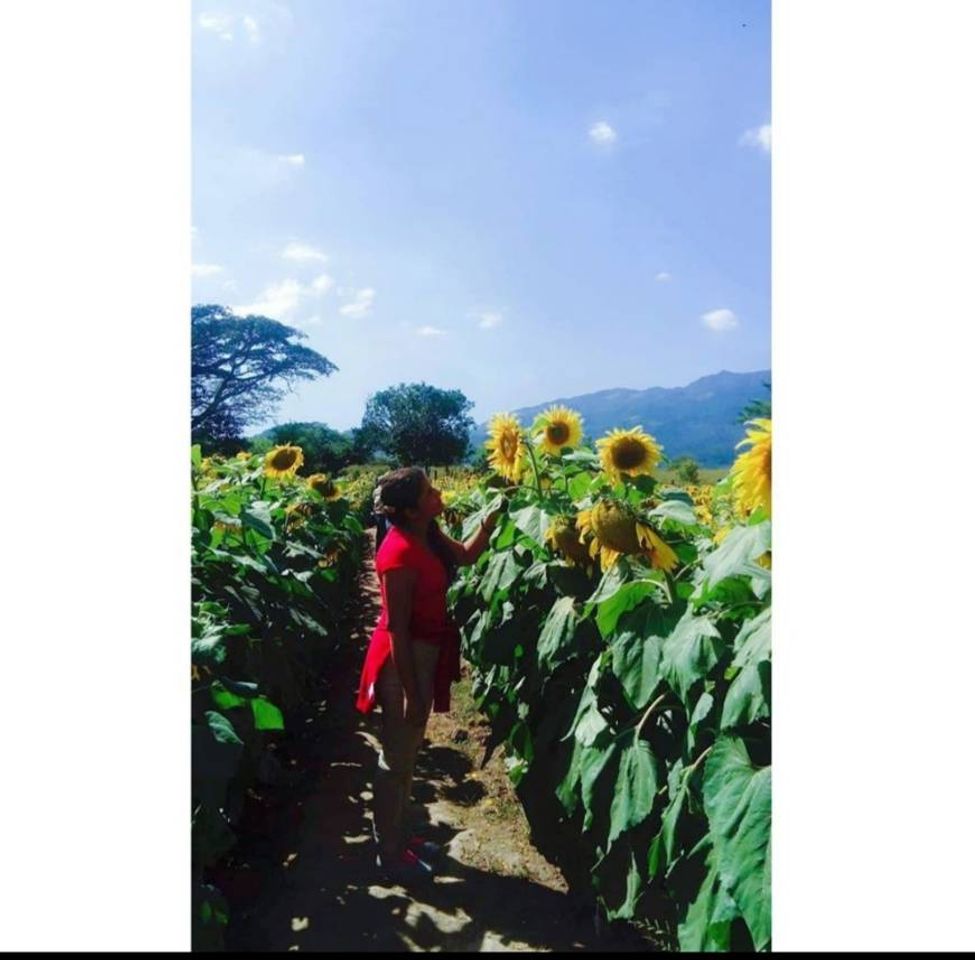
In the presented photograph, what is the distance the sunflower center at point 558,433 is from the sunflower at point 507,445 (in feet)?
0.37

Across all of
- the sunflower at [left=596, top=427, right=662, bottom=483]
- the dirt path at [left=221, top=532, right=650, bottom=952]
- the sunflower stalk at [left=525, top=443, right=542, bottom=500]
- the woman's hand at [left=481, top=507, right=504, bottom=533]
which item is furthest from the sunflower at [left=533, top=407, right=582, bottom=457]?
the dirt path at [left=221, top=532, right=650, bottom=952]

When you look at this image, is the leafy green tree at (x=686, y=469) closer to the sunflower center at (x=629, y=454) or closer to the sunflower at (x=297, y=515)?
the sunflower center at (x=629, y=454)

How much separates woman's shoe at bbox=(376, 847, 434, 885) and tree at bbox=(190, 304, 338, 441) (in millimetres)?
1508

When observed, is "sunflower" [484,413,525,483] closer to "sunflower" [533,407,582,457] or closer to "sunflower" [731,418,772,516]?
"sunflower" [533,407,582,457]

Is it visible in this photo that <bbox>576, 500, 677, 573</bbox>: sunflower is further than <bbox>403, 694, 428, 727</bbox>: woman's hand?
No

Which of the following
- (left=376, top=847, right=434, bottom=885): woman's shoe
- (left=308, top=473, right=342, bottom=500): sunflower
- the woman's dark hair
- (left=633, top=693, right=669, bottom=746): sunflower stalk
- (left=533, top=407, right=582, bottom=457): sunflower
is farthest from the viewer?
(left=308, top=473, right=342, bottom=500): sunflower

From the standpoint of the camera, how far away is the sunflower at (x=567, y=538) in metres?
2.65

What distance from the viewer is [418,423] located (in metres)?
2.00

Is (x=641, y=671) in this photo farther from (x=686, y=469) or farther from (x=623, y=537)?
(x=686, y=469)

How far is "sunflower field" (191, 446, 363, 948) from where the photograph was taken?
1.81 m

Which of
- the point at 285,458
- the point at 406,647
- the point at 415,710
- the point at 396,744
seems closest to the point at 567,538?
the point at 406,647
